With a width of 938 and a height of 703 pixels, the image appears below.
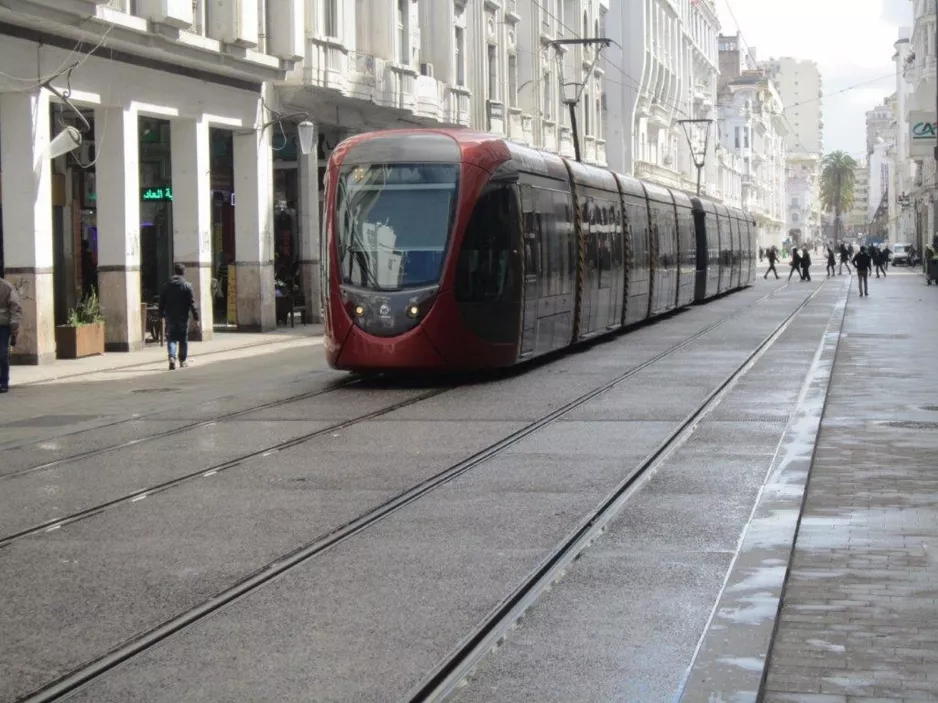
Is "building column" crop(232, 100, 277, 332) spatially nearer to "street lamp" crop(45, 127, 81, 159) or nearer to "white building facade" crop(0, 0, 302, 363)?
"white building facade" crop(0, 0, 302, 363)

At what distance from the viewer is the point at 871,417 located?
1496 cm

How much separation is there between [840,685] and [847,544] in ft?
9.31

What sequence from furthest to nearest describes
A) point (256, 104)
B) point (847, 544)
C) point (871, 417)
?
point (256, 104) < point (871, 417) < point (847, 544)

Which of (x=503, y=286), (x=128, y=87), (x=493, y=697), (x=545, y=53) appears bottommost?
(x=493, y=697)

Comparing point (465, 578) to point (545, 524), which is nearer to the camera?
point (465, 578)

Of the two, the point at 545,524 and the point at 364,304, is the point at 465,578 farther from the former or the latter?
the point at 364,304

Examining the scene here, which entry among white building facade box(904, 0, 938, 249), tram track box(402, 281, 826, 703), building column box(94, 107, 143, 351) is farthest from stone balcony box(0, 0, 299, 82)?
white building facade box(904, 0, 938, 249)

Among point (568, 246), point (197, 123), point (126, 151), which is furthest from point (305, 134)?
point (568, 246)

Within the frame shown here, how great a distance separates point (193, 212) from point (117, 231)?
10.0 ft

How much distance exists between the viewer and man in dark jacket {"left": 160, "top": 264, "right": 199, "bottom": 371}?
2333cm

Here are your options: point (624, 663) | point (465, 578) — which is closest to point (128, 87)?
point (465, 578)

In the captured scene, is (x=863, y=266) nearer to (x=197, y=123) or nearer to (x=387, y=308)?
(x=197, y=123)

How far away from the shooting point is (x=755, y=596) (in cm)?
726

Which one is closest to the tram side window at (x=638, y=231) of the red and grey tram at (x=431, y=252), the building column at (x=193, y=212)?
the building column at (x=193, y=212)
